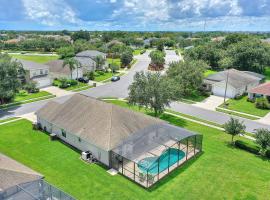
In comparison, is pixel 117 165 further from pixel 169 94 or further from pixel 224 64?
pixel 224 64

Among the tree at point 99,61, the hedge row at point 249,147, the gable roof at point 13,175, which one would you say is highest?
the tree at point 99,61

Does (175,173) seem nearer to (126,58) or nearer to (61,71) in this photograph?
(61,71)

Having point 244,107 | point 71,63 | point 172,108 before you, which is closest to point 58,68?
point 71,63

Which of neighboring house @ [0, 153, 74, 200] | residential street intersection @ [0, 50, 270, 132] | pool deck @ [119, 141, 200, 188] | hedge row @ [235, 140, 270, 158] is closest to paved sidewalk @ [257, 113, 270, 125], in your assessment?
residential street intersection @ [0, 50, 270, 132]

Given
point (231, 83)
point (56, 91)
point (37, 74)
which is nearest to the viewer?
point (231, 83)

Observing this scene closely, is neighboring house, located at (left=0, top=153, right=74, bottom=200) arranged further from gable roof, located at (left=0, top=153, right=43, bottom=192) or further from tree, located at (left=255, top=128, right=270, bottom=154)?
tree, located at (left=255, top=128, right=270, bottom=154)

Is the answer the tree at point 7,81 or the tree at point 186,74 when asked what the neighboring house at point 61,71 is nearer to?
the tree at point 7,81

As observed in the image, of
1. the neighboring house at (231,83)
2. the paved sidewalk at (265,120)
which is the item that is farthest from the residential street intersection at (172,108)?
the neighboring house at (231,83)
